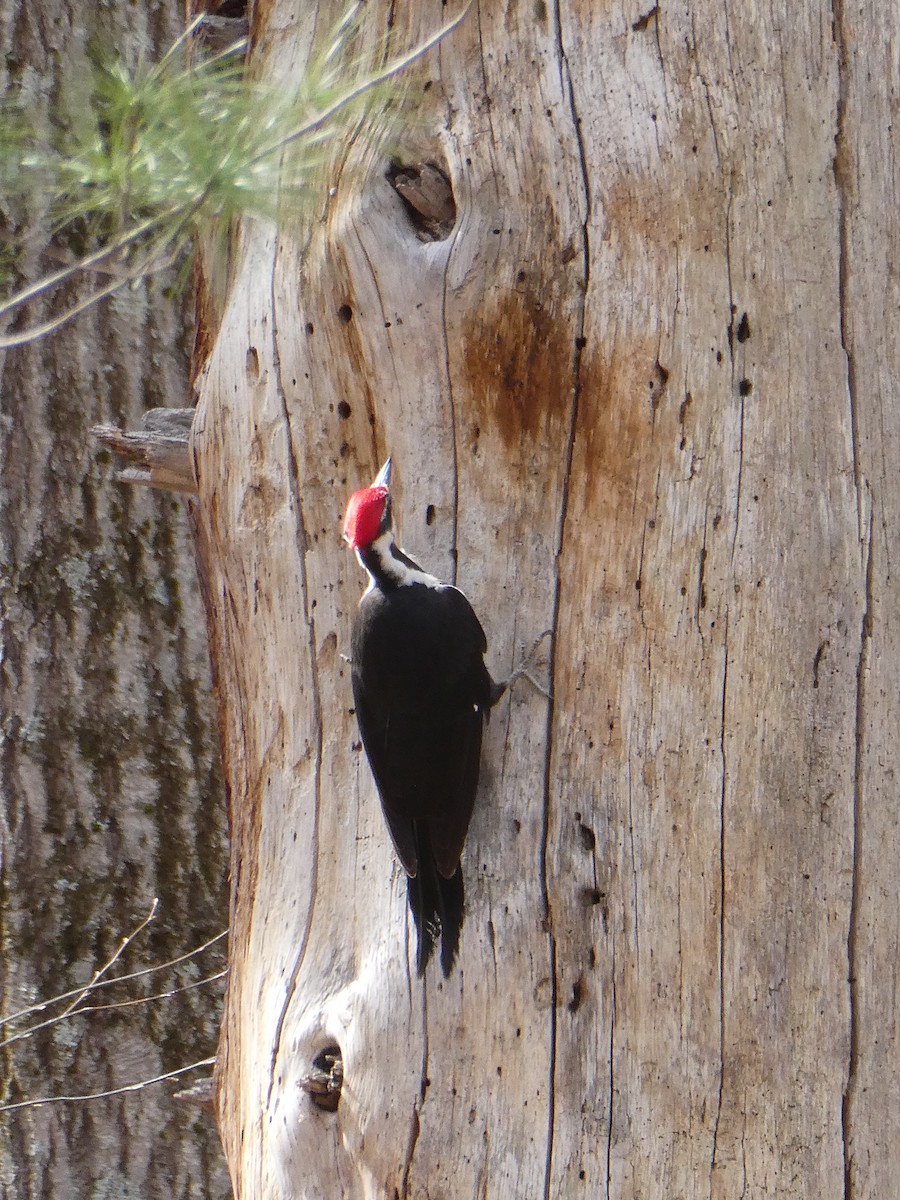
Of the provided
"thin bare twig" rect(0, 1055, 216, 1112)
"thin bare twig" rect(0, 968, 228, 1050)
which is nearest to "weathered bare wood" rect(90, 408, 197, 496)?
"thin bare twig" rect(0, 968, 228, 1050)

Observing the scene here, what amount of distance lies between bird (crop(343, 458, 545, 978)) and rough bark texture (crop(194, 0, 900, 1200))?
0.14 ft

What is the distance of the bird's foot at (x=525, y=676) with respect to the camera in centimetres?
184

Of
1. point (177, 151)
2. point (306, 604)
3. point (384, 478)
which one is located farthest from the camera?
point (306, 604)

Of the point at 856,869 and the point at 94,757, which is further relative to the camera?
the point at 94,757

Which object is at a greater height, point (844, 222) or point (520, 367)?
point (844, 222)

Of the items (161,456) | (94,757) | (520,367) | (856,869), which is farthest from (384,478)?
(94,757)

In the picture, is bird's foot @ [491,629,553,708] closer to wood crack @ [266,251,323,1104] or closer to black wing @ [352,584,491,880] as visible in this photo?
black wing @ [352,584,491,880]

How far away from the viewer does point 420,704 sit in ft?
6.73

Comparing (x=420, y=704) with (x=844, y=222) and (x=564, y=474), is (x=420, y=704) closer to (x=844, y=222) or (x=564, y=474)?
(x=564, y=474)

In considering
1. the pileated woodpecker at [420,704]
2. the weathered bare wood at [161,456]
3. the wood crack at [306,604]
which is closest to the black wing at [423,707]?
the pileated woodpecker at [420,704]

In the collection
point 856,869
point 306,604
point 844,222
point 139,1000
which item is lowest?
point 139,1000

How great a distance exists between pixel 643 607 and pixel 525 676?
23 cm

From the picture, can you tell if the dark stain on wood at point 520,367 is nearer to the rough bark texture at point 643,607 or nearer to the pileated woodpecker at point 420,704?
the rough bark texture at point 643,607

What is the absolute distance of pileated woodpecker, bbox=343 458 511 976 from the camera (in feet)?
6.07
